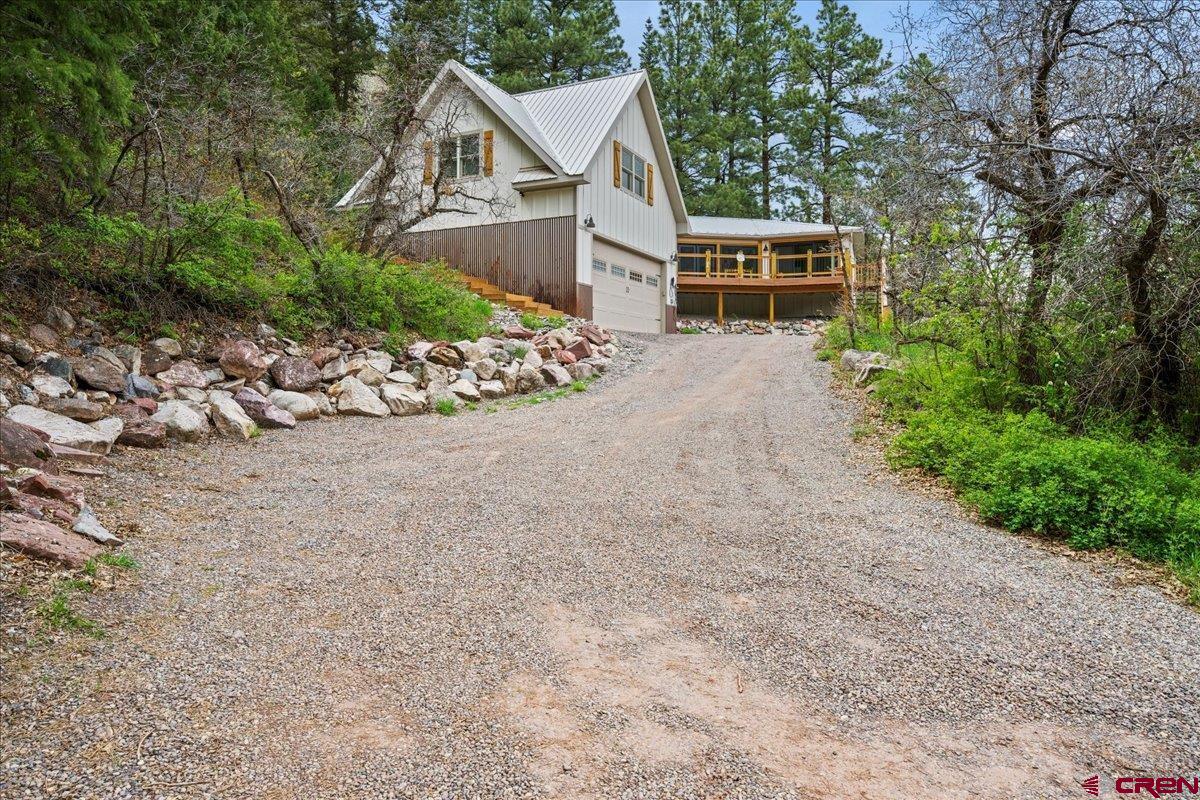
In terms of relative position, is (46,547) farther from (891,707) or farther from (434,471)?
(891,707)

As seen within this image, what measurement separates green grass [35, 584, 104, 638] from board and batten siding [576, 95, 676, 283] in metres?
13.3

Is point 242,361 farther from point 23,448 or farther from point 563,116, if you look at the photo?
point 563,116

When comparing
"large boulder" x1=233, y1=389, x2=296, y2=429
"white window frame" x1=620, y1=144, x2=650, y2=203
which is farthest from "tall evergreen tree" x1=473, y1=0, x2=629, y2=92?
"large boulder" x1=233, y1=389, x2=296, y2=429

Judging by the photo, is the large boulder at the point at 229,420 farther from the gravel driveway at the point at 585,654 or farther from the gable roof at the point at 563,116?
the gable roof at the point at 563,116

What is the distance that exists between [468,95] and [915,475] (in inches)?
569

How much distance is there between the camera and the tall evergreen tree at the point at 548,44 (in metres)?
25.0

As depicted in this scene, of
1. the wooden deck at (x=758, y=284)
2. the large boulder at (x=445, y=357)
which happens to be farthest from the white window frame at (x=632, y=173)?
the large boulder at (x=445, y=357)

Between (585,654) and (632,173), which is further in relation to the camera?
(632,173)

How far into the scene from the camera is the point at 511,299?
1495cm

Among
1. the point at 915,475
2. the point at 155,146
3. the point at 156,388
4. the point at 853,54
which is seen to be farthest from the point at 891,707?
the point at 853,54

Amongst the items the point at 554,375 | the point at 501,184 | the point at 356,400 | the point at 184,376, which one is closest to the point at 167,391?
the point at 184,376

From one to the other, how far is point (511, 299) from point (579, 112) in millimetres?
5888

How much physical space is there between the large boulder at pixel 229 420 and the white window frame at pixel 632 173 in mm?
12692

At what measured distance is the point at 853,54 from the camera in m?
28.5
